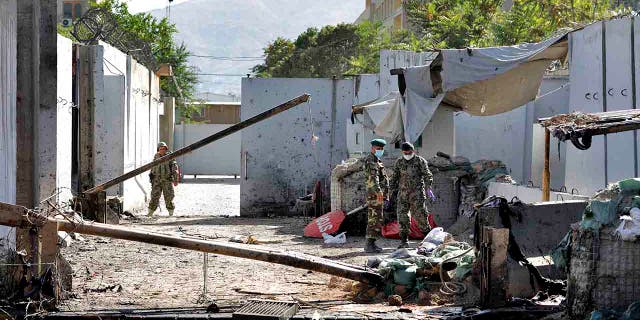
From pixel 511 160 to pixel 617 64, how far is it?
27.3ft

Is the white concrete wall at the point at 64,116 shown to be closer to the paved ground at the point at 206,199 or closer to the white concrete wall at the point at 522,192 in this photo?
the paved ground at the point at 206,199

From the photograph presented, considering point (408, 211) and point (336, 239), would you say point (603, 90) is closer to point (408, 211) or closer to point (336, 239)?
point (408, 211)

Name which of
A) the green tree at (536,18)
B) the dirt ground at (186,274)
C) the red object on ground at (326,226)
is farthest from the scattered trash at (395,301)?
the green tree at (536,18)

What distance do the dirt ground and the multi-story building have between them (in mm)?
37922

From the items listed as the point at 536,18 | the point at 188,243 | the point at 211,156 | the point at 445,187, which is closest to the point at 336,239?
the point at 445,187

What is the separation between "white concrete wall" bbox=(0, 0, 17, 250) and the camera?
9.07 metres

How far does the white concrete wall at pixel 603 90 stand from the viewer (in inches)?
452

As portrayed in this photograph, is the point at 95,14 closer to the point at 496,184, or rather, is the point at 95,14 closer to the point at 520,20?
the point at 496,184

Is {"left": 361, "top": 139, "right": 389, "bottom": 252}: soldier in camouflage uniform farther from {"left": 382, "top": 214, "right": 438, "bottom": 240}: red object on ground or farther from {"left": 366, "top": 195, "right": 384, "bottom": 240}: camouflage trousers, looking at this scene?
{"left": 382, "top": 214, "right": 438, "bottom": 240}: red object on ground

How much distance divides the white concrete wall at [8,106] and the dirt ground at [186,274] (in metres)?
1.16

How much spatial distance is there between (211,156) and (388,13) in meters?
25.9

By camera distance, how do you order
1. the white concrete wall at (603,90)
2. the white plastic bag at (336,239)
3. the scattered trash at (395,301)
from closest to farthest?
the scattered trash at (395,301) < the white concrete wall at (603,90) < the white plastic bag at (336,239)

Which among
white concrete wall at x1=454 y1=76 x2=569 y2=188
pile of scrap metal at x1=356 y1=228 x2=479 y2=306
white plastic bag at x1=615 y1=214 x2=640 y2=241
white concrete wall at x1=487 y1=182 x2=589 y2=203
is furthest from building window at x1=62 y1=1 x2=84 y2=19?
white plastic bag at x1=615 y1=214 x2=640 y2=241

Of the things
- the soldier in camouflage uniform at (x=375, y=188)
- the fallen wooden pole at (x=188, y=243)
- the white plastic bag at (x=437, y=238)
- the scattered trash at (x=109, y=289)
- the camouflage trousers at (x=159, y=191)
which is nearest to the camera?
the fallen wooden pole at (x=188, y=243)
